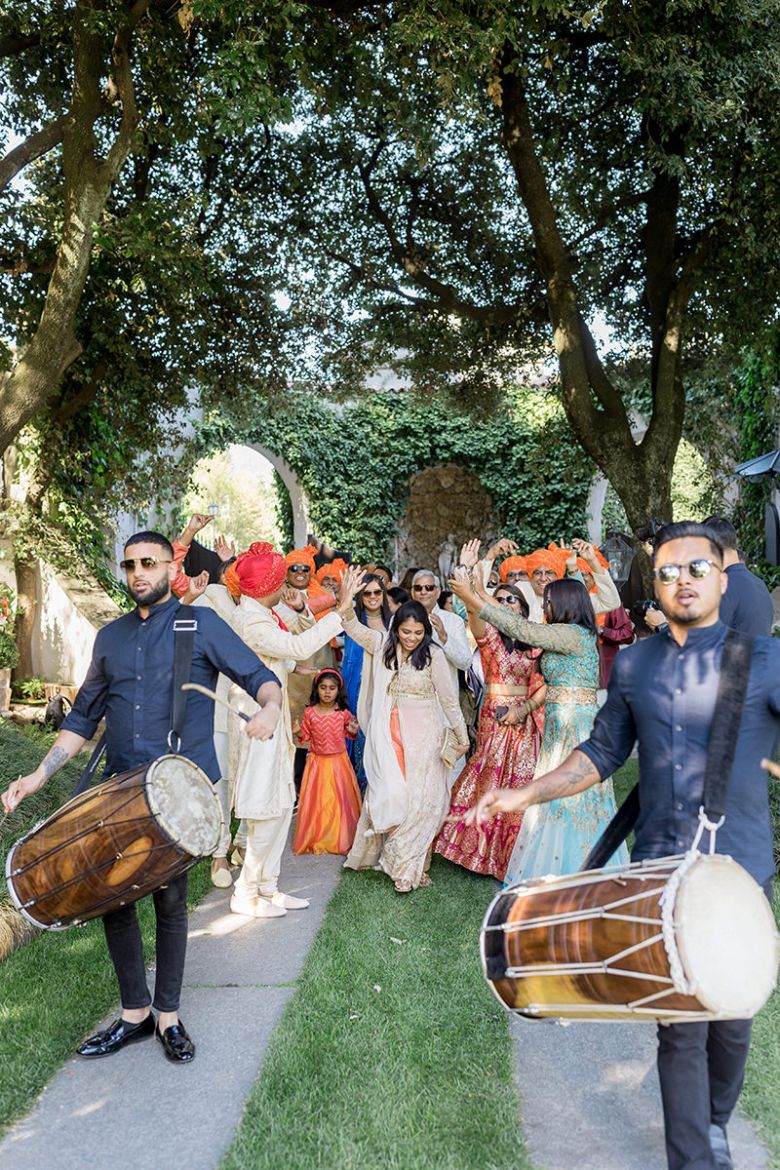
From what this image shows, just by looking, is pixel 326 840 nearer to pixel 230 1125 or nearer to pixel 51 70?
pixel 230 1125

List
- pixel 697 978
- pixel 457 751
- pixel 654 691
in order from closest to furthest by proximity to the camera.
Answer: pixel 697 978, pixel 654 691, pixel 457 751

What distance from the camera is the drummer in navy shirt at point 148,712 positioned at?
3.98 m

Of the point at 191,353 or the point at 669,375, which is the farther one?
the point at 191,353

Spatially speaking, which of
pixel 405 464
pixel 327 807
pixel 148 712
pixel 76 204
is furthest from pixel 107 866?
pixel 405 464

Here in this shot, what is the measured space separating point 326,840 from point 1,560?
6962mm

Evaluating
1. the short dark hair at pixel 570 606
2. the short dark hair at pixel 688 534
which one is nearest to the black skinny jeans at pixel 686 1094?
the short dark hair at pixel 688 534

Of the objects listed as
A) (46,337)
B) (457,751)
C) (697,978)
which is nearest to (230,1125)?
(697,978)

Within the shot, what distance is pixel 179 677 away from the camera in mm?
3971

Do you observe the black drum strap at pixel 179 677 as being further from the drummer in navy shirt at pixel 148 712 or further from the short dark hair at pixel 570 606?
the short dark hair at pixel 570 606

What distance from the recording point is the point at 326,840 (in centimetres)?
711

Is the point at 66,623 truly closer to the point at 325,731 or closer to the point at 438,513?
the point at 325,731

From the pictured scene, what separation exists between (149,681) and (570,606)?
2552 millimetres

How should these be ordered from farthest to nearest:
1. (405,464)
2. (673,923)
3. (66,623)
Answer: (405,464) → (66,623) → (673,923)

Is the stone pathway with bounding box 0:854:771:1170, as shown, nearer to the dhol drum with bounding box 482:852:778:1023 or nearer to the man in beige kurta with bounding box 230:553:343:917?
the dhol drum with bounding box 482:852:778:1023
